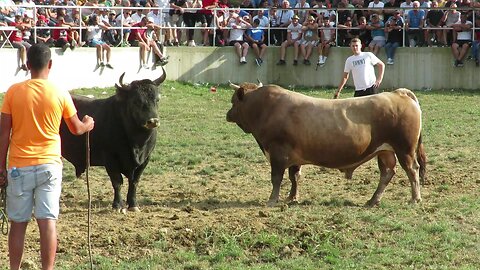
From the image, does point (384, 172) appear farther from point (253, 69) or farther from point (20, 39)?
point (253, 69)

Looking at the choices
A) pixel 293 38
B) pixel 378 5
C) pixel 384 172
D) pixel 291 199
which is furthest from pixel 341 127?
pixel 293 38

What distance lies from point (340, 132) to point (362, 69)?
342 centimetres

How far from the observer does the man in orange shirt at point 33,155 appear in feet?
26.9

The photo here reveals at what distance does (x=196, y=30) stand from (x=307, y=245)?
21.5 meters

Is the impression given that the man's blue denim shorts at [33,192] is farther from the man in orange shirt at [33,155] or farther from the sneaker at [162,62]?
the sneaker at [162,62]

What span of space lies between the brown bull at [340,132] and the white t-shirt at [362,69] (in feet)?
9.80

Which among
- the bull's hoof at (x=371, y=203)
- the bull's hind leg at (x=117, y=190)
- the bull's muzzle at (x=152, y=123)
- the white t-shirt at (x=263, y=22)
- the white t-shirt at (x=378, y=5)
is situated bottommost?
the bull's hoof at (x=371, y=203)

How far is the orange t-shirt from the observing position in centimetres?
822

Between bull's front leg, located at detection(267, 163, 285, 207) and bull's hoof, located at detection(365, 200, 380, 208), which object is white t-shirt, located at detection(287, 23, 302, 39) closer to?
bull's front leg, located at detection(267, 163, 285, 207)

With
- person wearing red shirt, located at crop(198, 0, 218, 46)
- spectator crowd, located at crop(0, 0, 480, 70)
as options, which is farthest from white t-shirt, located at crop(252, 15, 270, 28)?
person wearing red shirt, located at crop(198, 0, 218, 46)

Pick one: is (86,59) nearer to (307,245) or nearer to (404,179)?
(404,179)

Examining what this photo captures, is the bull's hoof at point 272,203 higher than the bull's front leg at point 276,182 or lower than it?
lower

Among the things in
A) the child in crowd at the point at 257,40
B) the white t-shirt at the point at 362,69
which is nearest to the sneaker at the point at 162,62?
the child in crowd at the point at 257,40

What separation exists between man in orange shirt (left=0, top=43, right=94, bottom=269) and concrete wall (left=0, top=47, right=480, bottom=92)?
17253 millimetres
